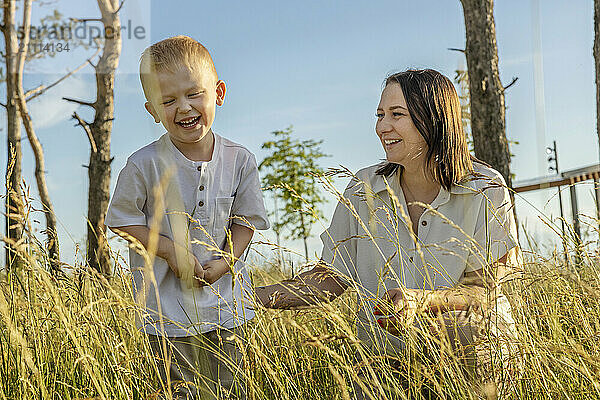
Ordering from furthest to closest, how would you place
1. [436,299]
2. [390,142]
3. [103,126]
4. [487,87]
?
[103,126] → [487,87] → [390,142] → [436,299]

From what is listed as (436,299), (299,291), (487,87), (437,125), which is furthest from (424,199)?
(487,87)

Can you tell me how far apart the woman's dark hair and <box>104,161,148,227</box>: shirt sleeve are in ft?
3.21

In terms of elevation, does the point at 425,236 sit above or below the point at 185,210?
below

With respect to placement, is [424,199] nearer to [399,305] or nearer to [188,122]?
[399,305]

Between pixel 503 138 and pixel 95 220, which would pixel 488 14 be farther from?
pixel 95 220

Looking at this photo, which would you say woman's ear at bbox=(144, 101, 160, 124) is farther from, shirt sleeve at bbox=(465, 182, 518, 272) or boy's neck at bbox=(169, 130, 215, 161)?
shirt sleeve at bbox=(465, 182, 518, 272)

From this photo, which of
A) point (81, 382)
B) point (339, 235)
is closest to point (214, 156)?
point (339, 235)

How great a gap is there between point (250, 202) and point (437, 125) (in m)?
0.75

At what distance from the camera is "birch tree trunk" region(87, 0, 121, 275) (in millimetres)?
6312

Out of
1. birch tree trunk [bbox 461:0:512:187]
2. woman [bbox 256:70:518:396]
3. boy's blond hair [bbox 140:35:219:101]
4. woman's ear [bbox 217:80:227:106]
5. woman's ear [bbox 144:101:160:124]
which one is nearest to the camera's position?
woman [bbox 256:70:518:396]

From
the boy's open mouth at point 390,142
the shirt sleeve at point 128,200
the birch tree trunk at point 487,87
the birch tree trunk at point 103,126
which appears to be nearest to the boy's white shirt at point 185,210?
the shirt sleeve at point 128,200

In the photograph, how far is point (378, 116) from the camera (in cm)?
218

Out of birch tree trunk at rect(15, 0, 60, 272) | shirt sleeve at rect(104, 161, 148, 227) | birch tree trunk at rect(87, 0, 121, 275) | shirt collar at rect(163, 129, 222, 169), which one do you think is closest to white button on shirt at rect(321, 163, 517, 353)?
shirt collar at rect(163, 129, 222, 169)

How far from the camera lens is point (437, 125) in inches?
82.4
